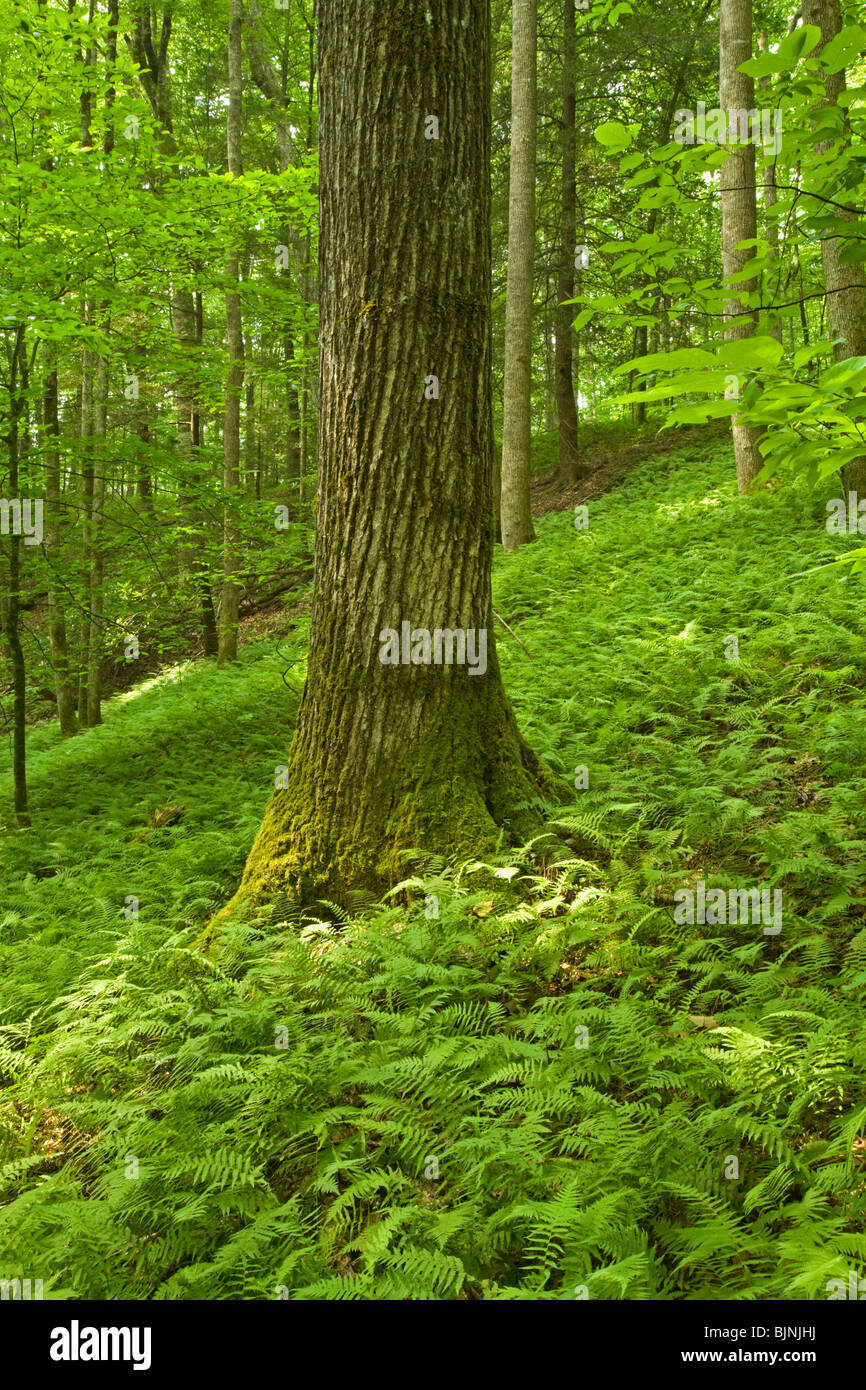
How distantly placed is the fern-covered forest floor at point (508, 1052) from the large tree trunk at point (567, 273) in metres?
12.9

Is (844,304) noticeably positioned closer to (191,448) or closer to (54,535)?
(191,448)

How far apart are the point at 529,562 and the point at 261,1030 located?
349 inches

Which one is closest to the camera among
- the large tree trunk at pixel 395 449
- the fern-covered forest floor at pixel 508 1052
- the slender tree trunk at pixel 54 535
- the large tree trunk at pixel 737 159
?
the fern-covered forest floor at pixel 508 1052

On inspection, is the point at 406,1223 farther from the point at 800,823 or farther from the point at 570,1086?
the point at 800,823

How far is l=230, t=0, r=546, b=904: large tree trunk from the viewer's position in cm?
383

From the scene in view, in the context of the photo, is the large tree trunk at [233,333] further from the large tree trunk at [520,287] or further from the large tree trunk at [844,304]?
the large tree trunk at [844,304]

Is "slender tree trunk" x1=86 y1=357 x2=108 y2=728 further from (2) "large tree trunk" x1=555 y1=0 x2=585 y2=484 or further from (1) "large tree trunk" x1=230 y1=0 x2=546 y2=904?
(2) "large tree trunk" x1=555 y1=0 x2=585 y2=484

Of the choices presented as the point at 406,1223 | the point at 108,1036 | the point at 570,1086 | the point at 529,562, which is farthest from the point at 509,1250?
the point at 529,562

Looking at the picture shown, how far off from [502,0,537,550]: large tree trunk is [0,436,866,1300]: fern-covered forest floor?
772cm

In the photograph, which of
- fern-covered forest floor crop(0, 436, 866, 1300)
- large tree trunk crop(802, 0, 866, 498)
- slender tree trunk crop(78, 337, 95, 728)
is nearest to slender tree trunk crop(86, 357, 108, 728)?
slender tree trunk crop(78, 337, 95, 728)

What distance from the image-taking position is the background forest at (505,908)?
227 centimetres

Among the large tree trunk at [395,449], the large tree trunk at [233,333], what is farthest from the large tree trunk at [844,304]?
the large tree trunk at [233,333]

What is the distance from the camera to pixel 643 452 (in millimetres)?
18062

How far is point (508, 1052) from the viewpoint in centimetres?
279
